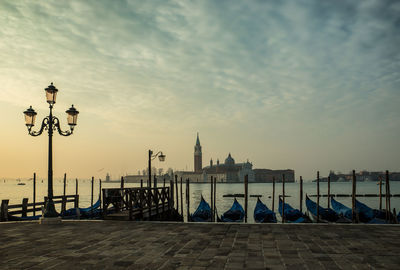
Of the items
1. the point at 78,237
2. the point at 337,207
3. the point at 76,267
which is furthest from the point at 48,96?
the point at 337,207

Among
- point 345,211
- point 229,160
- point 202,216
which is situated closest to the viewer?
point 202,216

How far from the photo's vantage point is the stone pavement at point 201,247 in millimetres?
5055

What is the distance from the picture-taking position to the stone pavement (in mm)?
5055

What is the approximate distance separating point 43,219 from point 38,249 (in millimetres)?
3974

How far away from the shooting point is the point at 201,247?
616 cm

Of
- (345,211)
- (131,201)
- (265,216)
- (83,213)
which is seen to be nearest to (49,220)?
(131,201)

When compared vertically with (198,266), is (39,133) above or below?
above

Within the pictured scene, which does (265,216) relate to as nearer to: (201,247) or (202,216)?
(202,216)

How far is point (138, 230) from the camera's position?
8273 millimetres

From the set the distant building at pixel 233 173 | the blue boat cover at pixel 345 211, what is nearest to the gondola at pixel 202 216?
the blue boat cover at pixel 345 211

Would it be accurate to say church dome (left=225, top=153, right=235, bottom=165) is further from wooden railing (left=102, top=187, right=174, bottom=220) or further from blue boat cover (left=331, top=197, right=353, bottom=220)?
wooden railing (left=102, top=187, right=174, bottom=220)

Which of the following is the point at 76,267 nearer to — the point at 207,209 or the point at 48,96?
the point at 48,96

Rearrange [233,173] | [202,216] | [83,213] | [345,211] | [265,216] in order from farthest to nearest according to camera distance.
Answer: [233,173]
[345,211]
[202,216]
[83,213]
[265,216]

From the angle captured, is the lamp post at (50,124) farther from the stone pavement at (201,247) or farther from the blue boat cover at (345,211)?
the blue boat cover at (345,211)
